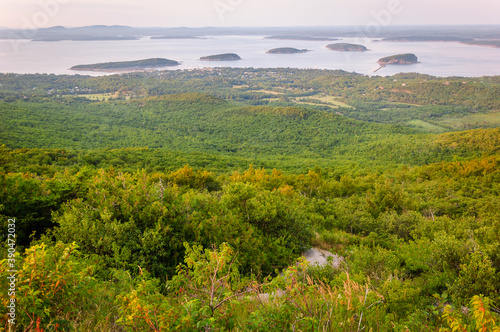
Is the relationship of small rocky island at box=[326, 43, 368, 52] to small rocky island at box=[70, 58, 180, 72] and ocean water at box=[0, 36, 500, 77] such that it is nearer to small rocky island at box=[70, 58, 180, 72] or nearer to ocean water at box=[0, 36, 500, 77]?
ocean water at box=[0, 36, 500, 77]

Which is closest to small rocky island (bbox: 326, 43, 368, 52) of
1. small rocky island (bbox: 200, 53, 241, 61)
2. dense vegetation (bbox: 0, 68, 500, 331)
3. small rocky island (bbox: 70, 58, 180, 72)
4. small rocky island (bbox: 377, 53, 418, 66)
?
small rocky island (bbox: 377, 53, 418, 66)

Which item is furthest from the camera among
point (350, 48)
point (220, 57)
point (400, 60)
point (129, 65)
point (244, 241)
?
point (350, 48)

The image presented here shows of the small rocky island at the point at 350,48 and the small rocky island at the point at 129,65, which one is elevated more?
the small rocky island at the point at 350,48

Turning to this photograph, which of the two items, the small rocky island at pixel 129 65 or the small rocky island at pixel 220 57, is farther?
the small rocky island at pixel 220 57

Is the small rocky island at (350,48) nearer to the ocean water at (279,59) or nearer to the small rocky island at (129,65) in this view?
the ocean water at (279,59)

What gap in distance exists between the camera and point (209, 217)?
7.73 meters

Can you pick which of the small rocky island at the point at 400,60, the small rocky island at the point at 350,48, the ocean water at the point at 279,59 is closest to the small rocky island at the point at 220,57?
the ocean water at the point at 279,59

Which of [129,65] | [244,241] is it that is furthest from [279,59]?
[244,241]

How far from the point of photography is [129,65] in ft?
463

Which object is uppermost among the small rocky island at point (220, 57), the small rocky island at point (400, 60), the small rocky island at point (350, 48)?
the small rocky island at point (350, 48)

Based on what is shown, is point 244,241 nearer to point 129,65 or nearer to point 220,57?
point 129,65

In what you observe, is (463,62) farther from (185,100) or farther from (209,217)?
(209,217)

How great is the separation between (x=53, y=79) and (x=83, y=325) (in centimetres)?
13345

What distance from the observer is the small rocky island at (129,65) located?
13324 cm
